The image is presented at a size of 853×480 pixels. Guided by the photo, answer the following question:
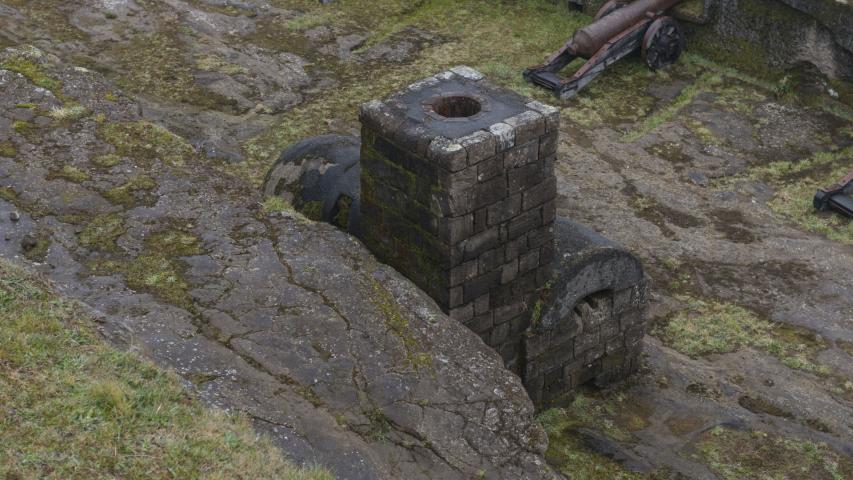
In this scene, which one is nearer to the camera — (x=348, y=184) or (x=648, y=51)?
(x=348, y=184)

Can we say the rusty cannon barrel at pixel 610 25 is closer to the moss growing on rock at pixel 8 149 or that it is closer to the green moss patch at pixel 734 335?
the green moss patch at pixel 734 335

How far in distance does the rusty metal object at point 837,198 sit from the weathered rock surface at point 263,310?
6413 millimetres

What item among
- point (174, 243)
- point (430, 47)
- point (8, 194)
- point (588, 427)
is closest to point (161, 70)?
point (430, 47)

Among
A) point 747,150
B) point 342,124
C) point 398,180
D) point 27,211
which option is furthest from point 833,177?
point 27,211

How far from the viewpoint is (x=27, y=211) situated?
8.17 meters

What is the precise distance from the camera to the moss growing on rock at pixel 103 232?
7.83 meters

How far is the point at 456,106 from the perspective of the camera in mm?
8109

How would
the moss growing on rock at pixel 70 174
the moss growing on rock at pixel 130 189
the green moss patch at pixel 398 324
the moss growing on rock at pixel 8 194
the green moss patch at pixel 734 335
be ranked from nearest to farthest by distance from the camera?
the green moss patch at pixel 398 324
the moss growing on rock at pixel 8 194
the moss growing on rock at pixel 130 189
the moss growing on rock at pixel 70 174
the green moss patch at pixel 734 335

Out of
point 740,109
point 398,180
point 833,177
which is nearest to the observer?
point 398,180

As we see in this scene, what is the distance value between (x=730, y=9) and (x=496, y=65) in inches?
140

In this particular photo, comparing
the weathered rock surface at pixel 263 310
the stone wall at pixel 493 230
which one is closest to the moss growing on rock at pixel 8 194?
the weathered rock surface at pixel 263 310

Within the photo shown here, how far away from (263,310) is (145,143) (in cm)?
298

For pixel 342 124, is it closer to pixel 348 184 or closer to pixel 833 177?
pixel 348 184

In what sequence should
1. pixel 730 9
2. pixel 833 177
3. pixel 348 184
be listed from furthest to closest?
pixel 730 9
pixel 833 177
pixel 348 184
